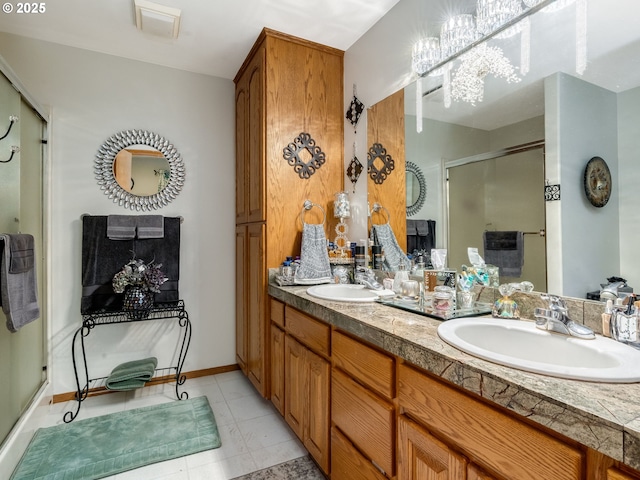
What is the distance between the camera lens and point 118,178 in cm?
252

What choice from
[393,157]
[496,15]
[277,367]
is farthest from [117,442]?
[496,15]

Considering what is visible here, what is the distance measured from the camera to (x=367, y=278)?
6.48 feet

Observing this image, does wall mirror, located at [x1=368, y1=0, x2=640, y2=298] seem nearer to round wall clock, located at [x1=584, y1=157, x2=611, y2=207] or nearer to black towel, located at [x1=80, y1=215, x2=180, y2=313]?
round wall clock, located at [x1=584, y1=157, x2=611, y2=207]

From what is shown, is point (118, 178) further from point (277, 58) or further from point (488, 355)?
point (488, 355)

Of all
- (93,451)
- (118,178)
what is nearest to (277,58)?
(118,178)

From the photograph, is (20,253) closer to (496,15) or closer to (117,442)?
(117,442)

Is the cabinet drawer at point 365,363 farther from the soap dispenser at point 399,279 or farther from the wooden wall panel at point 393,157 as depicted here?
the wooden wall panel at point 393,157

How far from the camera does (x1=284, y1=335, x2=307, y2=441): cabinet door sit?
5.50 feet

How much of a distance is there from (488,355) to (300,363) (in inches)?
43.4

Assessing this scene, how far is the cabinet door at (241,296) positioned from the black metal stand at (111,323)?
0.40 metres

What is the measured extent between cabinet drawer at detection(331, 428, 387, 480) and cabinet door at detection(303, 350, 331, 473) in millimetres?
63

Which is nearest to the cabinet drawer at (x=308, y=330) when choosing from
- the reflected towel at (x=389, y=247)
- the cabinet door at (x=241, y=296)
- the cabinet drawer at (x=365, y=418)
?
the cabinet drawer at (x=365, y=418)

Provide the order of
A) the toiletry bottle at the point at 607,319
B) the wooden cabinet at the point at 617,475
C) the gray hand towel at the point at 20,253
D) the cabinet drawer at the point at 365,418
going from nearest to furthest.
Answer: the wooden cabinet at the point at 617,475 → the toiletry bottle at the point at 607,319 → the cabinet drawer at the point at 365,418 → the gray hand towel at the point at 20,253

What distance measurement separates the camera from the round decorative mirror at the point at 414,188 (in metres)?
1.76
